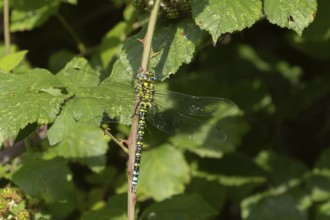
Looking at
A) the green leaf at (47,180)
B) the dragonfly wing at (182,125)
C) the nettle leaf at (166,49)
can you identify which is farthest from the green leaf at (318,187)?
the nettle leaf at (166,49)

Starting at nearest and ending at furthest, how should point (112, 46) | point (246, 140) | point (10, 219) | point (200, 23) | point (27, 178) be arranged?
1. point (200, 23)
2. point (10, 219)
3. point (27, 178)
4. point (112, 46)
5. point (246, 140)

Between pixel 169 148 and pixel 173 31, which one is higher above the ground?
pixel 173 31

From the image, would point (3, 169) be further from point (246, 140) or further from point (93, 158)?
point (246, 140)

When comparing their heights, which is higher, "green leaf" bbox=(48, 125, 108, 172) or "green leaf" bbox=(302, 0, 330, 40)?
"green leaf" bbox=(302, 0, 330, 40)

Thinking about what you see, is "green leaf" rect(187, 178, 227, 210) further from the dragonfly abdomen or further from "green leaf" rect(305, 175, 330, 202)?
the dragonfly abdomen

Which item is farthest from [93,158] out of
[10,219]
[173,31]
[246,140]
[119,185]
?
[246,140]

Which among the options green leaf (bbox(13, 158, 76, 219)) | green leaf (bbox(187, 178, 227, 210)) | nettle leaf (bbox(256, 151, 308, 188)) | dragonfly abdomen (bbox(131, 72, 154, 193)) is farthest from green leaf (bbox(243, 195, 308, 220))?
dragonfly abdomen (bbox(131, 72, 154, 193))

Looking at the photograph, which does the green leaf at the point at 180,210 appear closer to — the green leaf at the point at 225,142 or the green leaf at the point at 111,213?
the green leaf at the point at 111,213
